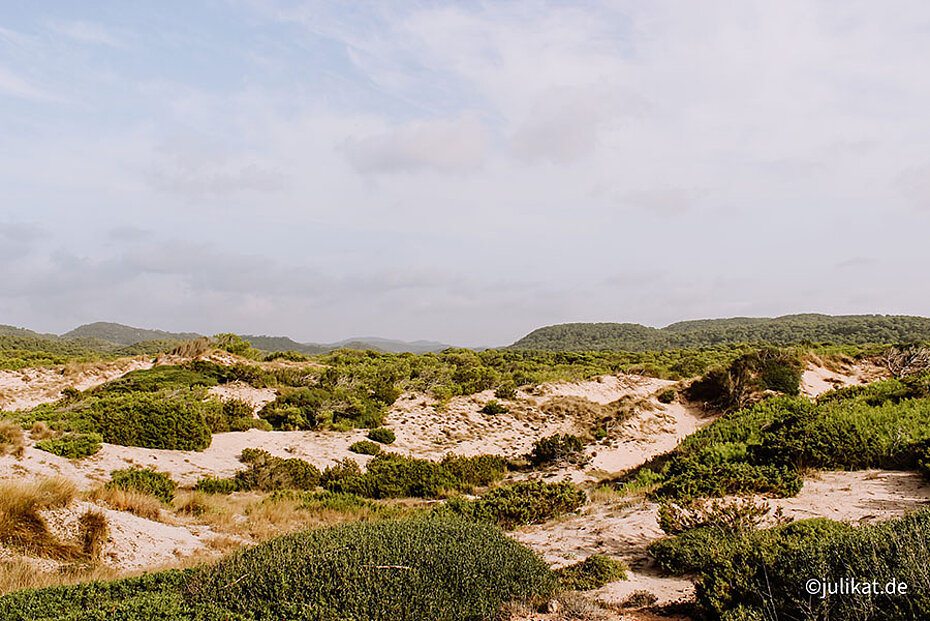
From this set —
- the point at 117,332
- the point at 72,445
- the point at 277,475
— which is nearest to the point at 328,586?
the point at 277,475

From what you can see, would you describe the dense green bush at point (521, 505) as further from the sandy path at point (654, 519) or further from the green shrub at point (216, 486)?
the green shrub at point (216, 486)

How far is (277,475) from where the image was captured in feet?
39.8

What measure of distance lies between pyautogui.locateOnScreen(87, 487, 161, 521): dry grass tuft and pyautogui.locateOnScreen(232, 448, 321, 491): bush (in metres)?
3.15

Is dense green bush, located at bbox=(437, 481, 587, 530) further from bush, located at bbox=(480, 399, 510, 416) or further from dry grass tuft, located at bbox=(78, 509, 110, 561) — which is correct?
bush, located at bbox=(480, 399, 510, 416)

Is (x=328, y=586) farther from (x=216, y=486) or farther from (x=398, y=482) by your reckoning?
(x=216, y=486)

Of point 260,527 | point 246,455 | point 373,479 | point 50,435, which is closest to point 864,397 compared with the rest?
point 373,479

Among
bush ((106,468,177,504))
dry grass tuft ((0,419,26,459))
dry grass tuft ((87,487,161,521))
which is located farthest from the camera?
dry grass tuft ((0,419,26,459))

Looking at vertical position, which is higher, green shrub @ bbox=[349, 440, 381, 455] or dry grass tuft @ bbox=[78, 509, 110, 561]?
dry grass tuft @ bbox=[78, 509, 110, 561]

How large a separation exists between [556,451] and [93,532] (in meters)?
11.6

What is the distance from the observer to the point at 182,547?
7180 millimetres

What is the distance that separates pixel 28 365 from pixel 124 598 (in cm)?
3448

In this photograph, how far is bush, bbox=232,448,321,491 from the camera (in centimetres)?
1180

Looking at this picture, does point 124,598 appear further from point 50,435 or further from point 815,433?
point 50,435

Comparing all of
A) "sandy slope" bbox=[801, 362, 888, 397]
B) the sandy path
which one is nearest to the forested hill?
"sandy slope" bbox=[801, 362, 888, 397]
